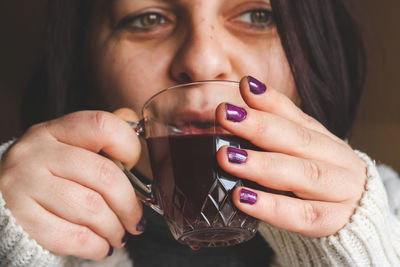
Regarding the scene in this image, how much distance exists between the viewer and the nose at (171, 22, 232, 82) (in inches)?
36.9

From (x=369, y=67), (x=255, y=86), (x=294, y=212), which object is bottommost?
(x=369, y=67)

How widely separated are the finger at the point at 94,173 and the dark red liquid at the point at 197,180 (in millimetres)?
88

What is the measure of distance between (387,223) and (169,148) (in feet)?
1.72

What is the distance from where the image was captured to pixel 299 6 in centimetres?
118

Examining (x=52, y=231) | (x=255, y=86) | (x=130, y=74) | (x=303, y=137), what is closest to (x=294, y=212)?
(x=303, y=137)

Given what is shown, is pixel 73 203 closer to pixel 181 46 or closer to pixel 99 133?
pixel 99 133

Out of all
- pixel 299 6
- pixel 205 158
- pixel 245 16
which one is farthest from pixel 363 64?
pixel 205 158

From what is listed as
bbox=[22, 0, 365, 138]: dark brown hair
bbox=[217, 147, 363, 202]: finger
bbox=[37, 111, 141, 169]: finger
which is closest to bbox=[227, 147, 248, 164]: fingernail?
bbox=[217, 147, 363, 202]: finger

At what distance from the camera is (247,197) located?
70 centimetres

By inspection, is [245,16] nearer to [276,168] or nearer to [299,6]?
[299,6]

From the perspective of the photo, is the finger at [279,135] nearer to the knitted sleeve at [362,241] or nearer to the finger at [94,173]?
the knitted sleeve at [362,241]

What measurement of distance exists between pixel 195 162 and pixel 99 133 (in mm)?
213

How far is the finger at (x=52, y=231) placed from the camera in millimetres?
791

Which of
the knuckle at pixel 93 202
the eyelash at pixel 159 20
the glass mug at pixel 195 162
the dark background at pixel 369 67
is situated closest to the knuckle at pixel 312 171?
the glass mug at pixel 195 162
